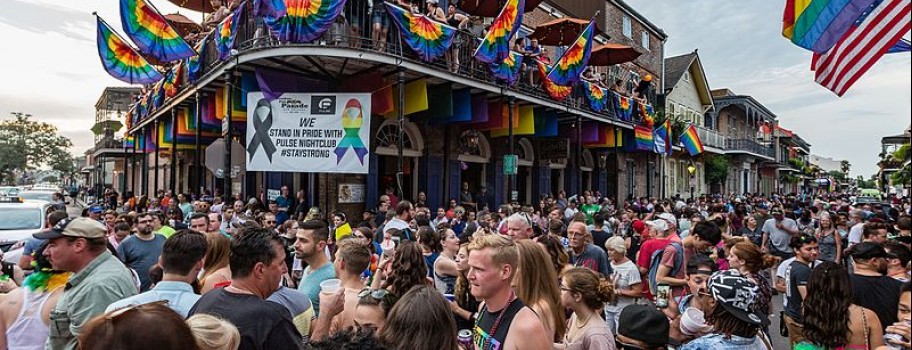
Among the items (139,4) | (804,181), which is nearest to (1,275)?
(139,4)

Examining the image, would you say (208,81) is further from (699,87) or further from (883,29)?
(699,87)

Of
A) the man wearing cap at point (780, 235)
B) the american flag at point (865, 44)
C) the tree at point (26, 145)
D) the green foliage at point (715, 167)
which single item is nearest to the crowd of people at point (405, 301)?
the american flag at point (865, 44)

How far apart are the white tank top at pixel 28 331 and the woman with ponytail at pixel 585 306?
9.93 ft

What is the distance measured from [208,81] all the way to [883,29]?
42.0 feet

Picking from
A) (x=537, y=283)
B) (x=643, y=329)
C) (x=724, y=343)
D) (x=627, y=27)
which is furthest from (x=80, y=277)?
(x=627, y=27)

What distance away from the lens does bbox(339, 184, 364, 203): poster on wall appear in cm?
1320

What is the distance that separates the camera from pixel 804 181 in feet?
240

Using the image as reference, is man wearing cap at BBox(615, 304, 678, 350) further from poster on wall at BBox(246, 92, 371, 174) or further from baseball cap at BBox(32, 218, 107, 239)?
poster on wall at BBox(246, 92, 371, 174)

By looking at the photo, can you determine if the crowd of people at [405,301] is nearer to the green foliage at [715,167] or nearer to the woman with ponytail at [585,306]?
the woman with ponytail at [585,306]

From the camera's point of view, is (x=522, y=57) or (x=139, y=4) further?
(x=522, y=57)

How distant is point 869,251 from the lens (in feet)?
12.6

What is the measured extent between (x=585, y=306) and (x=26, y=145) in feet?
214

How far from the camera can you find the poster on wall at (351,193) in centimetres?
1320

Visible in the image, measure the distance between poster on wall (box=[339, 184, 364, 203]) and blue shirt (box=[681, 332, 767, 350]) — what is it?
11.2 m
